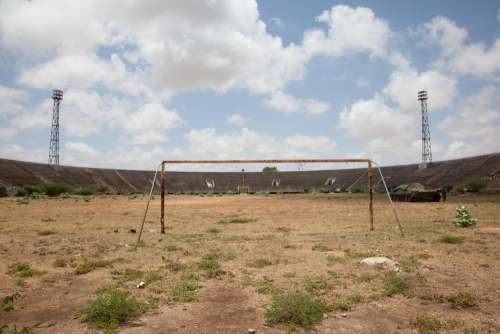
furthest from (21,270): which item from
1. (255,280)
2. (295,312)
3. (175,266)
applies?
(295,312)

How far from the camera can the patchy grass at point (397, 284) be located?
643 cm

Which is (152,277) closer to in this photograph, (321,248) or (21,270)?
(21,270)

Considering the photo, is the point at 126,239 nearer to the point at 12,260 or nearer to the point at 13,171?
the point at 12,260

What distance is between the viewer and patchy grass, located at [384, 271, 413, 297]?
253 inches

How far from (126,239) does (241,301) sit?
7.82 meters

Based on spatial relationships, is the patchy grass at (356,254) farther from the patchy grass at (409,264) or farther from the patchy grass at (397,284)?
the patchy grass at (397,284)

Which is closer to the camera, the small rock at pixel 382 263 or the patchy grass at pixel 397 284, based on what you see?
the patchy grass at pixel 397 284

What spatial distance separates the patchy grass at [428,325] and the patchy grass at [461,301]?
0.83m

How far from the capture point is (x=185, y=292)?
6652 millimetres

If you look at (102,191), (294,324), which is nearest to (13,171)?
(102,191)

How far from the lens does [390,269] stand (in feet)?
26.1

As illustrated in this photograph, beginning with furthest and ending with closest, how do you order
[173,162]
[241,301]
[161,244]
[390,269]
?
[173,162] < [161,244] < [390,269] < [241,301]

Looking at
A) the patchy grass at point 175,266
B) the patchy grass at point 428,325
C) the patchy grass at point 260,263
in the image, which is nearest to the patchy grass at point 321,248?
the patchy grass at point 260,263

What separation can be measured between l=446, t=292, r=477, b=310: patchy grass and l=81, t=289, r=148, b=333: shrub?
16.8 ft
